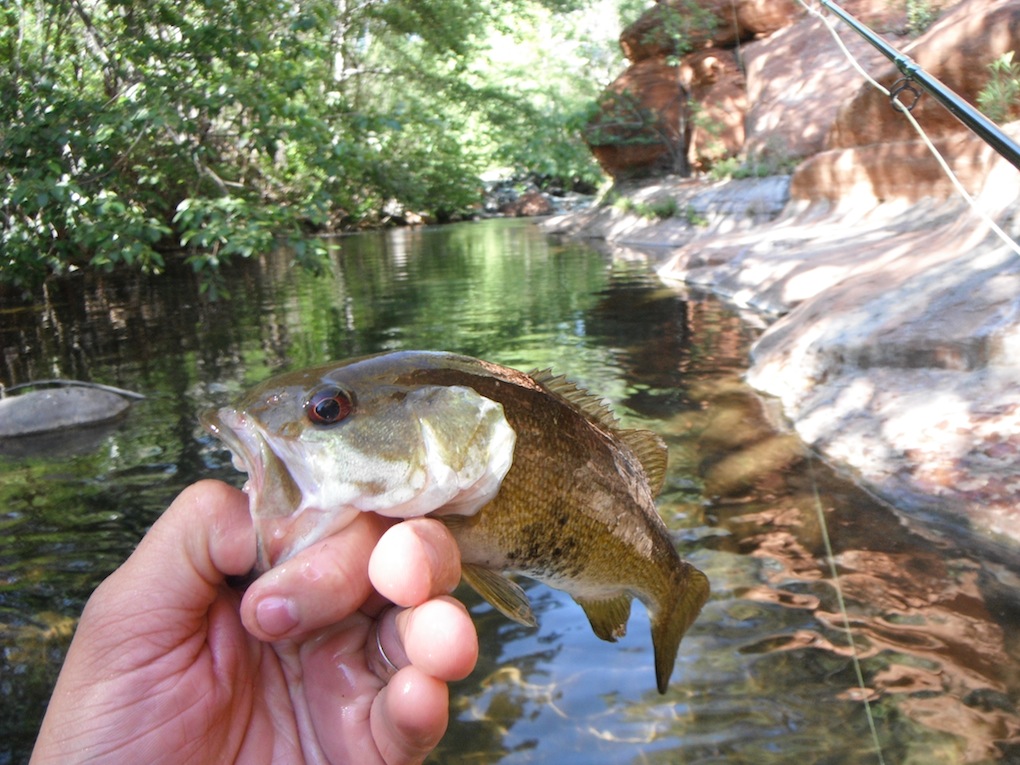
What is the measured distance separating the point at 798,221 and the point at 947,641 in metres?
13.0

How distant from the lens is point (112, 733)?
154cm

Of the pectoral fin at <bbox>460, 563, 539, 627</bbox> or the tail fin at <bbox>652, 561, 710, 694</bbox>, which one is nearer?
the pectoral fin at <bbox>460, 563, 539, 627</bbox>

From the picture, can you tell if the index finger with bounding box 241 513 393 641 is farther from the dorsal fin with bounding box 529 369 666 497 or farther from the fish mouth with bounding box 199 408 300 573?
the dorsal fin with bounding box 529 369 666 497

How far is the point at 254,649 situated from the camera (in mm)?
1789

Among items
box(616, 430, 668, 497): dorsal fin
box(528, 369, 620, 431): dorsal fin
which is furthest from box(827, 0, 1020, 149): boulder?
box(528, 369, 620, 431): dorsal fin

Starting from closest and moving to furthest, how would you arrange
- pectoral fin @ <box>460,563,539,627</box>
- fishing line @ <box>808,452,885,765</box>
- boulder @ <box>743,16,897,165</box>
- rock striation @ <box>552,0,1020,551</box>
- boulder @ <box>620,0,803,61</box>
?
pectoral fin @ <box>460,563,539,627</box> → fishing line @ <box>808,452,885,765</box> → rock striation @ <box>552,0,1020,551</box> → boulder @ <box>743,16,897,165</box> → boulder @ <box>620,0,803,61</box>

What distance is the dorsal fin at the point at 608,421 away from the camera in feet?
6.25

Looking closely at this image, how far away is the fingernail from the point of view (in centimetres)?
148

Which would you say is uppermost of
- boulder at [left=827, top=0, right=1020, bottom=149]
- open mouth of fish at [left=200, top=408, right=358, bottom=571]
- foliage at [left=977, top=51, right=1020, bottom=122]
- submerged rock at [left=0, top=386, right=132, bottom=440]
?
boulder at [left=827, top=0, right=1020, bottom=149]

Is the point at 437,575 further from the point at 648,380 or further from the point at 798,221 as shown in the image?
the point at 798,221

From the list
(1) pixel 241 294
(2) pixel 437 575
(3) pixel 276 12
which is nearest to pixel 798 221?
(3) pixel 276 12

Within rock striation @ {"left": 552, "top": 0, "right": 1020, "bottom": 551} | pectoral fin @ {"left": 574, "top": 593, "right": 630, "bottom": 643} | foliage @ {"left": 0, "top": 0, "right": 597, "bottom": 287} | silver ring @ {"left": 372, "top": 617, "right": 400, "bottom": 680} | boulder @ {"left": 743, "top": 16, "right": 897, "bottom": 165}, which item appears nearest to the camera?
silver ring @ {"left": 372, "top": 617, "right": 400, "bottom": 680}

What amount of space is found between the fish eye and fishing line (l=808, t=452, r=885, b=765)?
104 inches

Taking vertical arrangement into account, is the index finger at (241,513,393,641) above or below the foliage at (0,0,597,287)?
below
